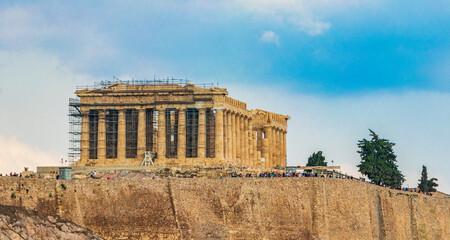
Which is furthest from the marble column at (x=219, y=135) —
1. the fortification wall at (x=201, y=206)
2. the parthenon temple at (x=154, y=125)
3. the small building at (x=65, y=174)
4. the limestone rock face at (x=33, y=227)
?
the limestone rock face at (x=33, y=227)

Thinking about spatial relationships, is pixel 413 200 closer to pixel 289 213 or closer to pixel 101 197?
pixel 289 213

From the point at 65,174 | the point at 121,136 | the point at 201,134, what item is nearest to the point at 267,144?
the point at 201,134

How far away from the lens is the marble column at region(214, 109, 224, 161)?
381 ft

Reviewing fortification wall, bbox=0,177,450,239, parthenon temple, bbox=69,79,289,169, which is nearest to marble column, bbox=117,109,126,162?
parthenon temple, bbox=69,79,289,169

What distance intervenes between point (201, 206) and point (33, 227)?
685 inches

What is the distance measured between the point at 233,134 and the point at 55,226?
35.8 m

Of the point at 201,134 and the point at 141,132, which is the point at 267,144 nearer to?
the point at 201,134

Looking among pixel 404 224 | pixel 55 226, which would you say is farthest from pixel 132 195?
pixel 404 224

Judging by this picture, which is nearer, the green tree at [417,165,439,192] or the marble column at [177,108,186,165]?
the marble column at [177,108,186,165]

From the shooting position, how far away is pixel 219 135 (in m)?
117

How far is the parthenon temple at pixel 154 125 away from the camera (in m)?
117

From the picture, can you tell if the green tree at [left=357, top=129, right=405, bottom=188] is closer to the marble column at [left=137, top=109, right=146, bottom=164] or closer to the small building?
the marble column at [left=137, top=109, right=146, bottom=164]

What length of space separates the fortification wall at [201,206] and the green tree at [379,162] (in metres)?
25.4

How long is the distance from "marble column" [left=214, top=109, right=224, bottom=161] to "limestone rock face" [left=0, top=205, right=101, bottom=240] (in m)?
26.4
